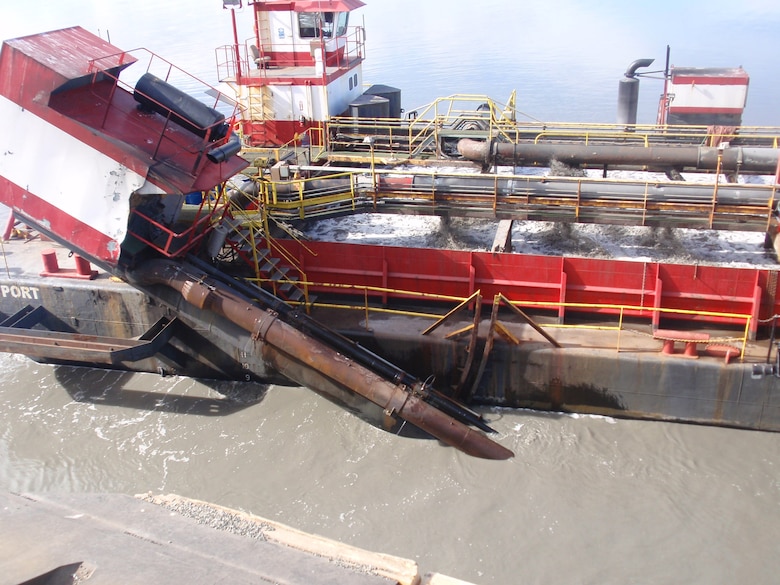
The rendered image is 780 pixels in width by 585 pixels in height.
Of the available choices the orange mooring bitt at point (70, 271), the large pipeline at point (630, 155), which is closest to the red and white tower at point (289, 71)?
the large pipeline at point (630, 155)

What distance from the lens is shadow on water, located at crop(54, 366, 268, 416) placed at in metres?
12.1

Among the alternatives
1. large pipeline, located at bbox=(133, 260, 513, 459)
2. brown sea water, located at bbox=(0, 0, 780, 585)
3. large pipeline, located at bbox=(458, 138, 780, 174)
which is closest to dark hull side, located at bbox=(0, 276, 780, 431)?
brown sea water, located at bbox=(0, 0, 780, 585)

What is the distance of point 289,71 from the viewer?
17875 millimetres

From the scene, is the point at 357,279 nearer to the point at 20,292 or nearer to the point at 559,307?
the point at 559,307

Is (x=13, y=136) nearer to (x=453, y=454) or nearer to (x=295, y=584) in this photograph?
(x=453, y=454)

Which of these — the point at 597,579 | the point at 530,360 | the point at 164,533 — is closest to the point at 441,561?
the point at 597,579

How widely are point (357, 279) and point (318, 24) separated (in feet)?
28.0

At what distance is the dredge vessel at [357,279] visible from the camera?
10.5 metres

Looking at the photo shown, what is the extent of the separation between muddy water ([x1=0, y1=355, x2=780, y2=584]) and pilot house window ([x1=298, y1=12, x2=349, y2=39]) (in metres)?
10.4

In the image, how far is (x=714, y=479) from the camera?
983 cm

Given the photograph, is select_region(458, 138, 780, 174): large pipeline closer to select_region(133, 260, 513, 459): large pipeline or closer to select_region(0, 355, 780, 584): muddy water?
select_region(0, 355, 780, 584): muddy water

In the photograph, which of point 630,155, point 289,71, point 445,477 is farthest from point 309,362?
point 289,71

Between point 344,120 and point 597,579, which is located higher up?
point 344,120

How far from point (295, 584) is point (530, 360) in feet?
26.6
